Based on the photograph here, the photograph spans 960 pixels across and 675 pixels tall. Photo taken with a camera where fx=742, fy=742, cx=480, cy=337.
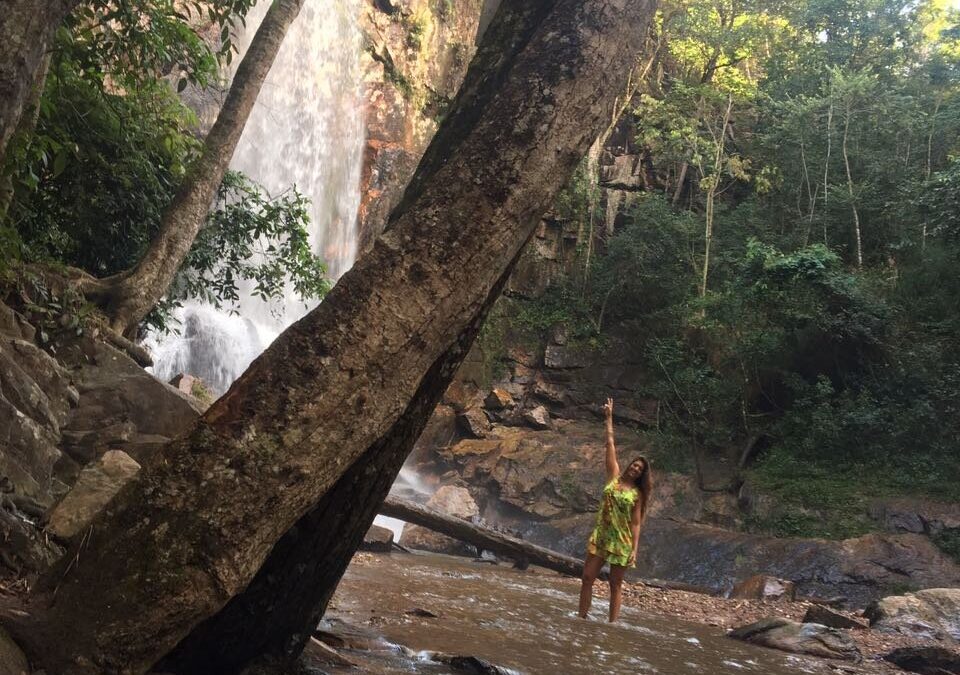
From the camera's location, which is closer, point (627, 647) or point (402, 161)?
point (627, 647)

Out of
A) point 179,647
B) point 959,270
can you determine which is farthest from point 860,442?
point 179,647

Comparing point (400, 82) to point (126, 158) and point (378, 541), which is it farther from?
point (378, 541)

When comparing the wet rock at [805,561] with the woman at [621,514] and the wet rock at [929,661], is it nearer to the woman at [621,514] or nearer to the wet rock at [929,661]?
the wet rock at [929,661]

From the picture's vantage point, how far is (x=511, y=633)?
633 centimetres

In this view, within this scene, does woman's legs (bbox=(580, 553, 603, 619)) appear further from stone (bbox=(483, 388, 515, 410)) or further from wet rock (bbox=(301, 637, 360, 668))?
stone (bbox=(483, 388, 515, 410))

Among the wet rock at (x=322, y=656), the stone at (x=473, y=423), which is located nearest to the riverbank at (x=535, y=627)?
the wet rock at (x=322, y=656)

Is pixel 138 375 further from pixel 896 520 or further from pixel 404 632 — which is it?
pixel 896 520

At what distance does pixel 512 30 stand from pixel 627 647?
5153 millimetres

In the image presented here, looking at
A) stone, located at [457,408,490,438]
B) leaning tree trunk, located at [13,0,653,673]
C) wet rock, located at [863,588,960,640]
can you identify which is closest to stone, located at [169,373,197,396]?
leaning tree trunk, located at [13,0,653,673]

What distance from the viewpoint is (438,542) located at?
13219 mm

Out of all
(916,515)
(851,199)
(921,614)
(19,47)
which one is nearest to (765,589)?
(921,614)

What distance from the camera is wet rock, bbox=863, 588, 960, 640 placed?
8.98m

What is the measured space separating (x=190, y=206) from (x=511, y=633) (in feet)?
19.2

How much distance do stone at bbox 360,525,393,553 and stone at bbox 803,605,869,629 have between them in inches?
232
